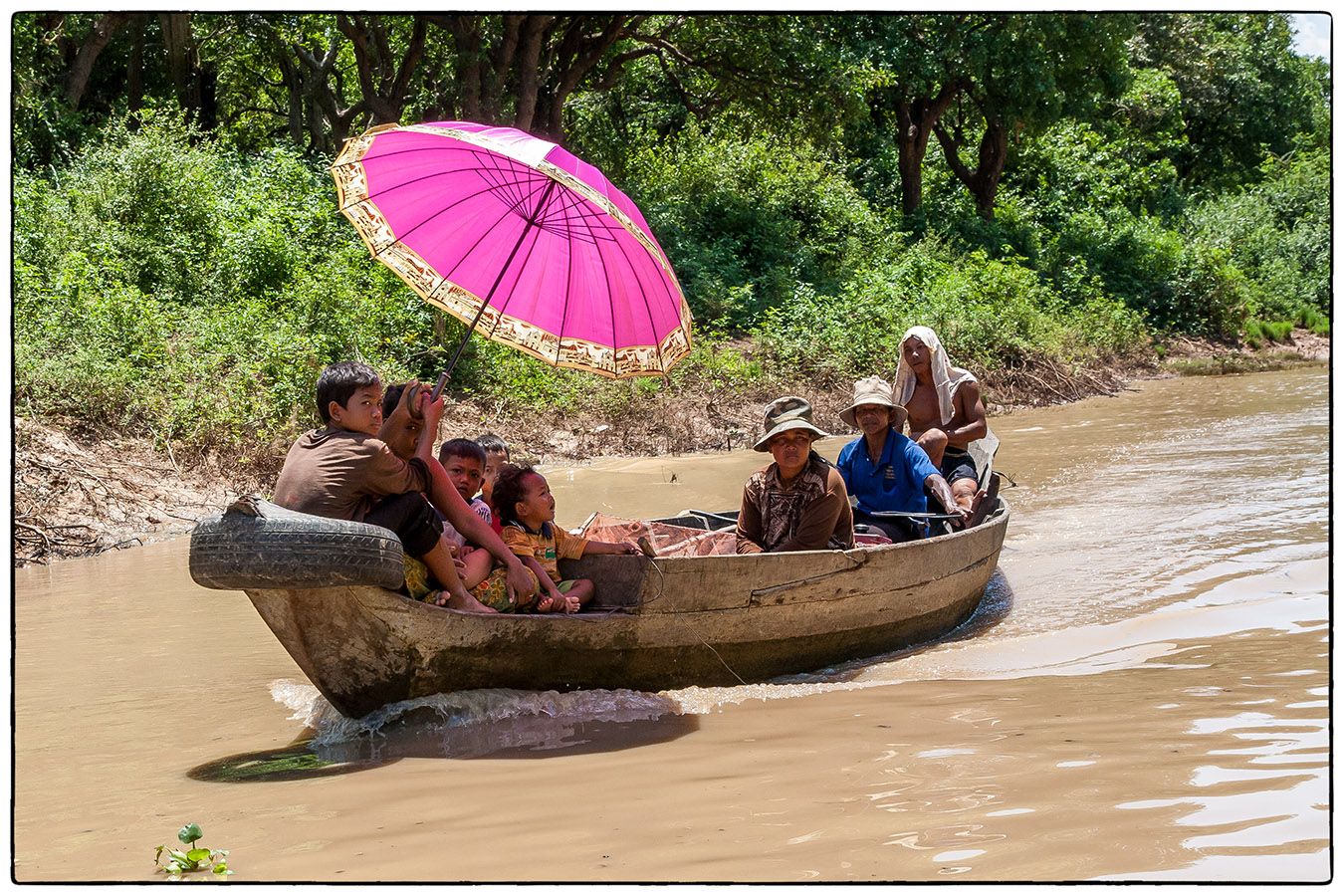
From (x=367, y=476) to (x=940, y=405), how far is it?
4424 mm

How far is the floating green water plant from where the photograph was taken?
351 cm

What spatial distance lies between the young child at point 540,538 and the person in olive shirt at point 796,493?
3.02 ft

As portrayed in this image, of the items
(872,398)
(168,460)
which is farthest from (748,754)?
(168,460)

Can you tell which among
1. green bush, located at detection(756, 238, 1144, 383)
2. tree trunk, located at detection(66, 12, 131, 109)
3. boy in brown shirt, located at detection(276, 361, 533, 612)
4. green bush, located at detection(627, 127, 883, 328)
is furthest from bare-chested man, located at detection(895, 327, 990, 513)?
tree trunk, located at detection(66, 12, 131, 109)

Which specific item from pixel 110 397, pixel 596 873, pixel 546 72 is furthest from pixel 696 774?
pixel 546 72

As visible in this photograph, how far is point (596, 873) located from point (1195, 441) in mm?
11990

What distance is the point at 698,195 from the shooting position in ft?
69.7

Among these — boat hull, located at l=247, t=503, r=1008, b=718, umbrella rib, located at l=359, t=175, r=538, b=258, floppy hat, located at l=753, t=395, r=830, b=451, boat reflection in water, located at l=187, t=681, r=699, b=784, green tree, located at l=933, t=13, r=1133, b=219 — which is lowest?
boat reflection in water, located at l=187, t=681, r=699, b=784

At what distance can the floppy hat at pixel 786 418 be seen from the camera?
5.89m

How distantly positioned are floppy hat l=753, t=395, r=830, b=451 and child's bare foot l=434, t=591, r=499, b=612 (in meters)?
1.55

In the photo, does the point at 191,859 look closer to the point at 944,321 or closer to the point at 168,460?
the point at 168,460

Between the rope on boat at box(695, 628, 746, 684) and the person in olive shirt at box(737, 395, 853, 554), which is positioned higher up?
the person in olive shirt at box(737, 395, 853, 554)

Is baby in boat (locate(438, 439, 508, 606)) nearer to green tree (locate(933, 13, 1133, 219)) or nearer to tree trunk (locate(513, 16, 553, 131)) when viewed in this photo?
tree trunk (locate(513, 16, 553, 131))

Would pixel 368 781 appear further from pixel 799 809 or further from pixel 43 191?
pixel 43 191
